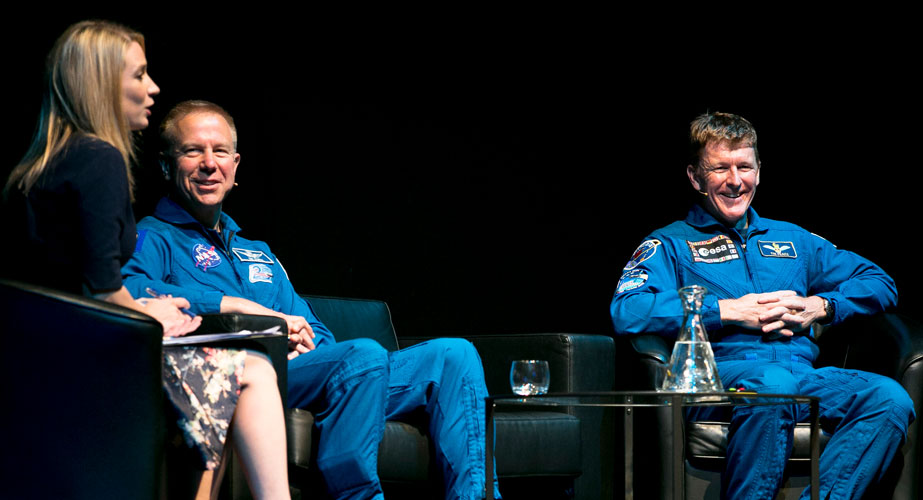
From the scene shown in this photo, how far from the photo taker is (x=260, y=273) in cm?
295

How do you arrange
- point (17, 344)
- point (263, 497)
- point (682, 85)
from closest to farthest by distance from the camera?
point (17, 344), point (263, 497), point (682, 85)

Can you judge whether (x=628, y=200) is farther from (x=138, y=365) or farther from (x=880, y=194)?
(x=138, y=365)

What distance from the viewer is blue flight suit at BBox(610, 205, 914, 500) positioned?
264 centimetres

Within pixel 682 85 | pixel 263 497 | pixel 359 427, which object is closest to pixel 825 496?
pixel 359 427

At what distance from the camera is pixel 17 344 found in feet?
5.79

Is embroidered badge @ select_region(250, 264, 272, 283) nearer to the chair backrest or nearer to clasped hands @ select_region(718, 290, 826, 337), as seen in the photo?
the chair backrest

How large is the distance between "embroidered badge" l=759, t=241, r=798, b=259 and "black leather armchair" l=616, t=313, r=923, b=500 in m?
0.32

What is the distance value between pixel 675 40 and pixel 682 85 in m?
0.19

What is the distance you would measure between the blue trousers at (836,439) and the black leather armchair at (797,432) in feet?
0.21

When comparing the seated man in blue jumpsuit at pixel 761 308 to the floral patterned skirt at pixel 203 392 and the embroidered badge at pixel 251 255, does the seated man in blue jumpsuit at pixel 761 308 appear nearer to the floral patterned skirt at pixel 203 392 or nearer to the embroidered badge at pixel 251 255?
the embroidered badge at pixel 251 255

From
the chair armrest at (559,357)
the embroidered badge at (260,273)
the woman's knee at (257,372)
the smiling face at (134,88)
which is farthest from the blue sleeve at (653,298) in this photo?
the smiling face at (134,88)

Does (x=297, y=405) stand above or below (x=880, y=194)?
below

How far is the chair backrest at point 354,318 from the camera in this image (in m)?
3.24

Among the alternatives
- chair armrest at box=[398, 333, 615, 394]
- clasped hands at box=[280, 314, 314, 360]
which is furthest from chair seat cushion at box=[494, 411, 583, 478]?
clasped hands at box=[280, 314, 314, 360]
